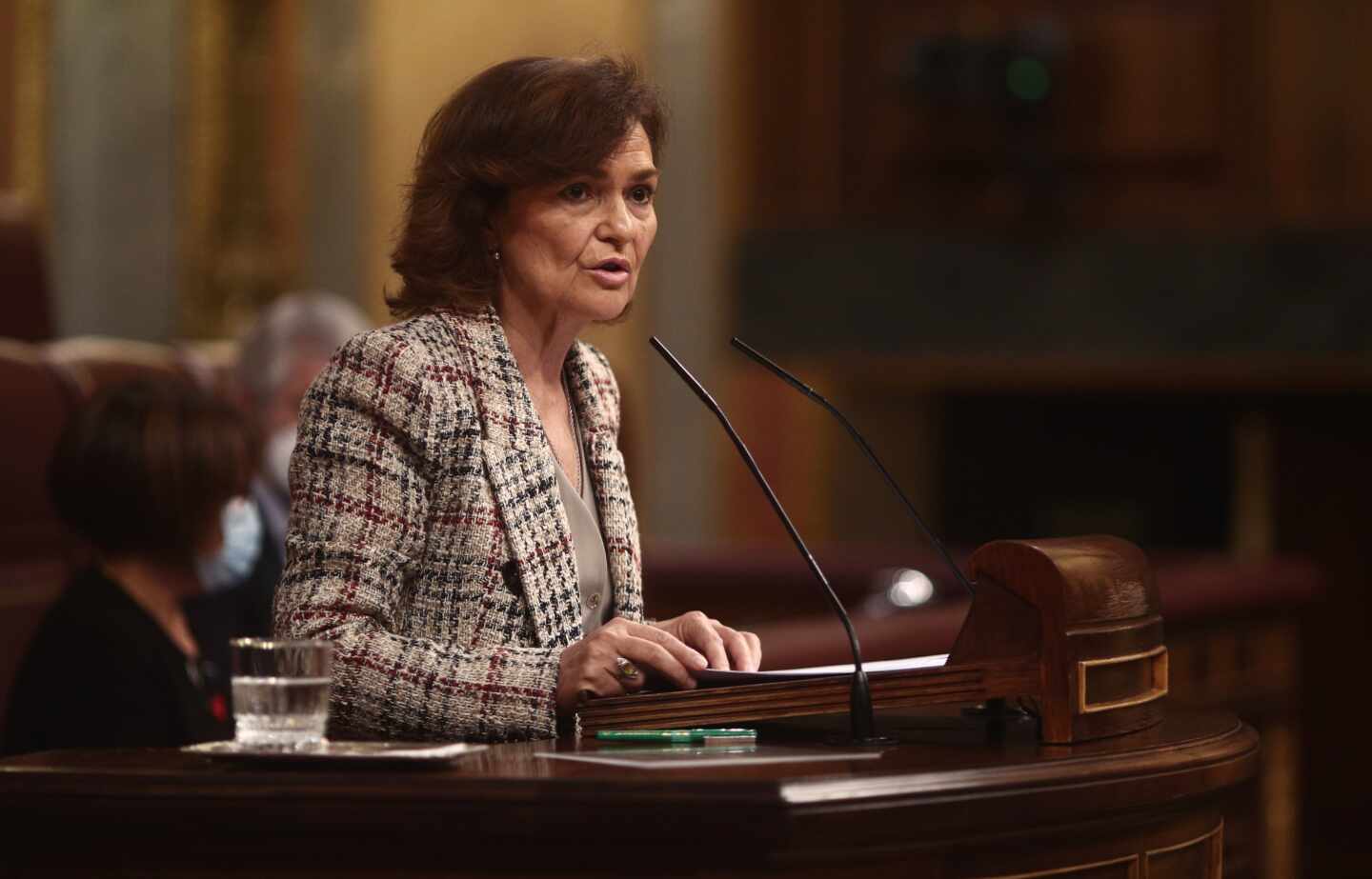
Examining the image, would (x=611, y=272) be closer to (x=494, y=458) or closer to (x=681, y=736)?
(x=494, y=458)

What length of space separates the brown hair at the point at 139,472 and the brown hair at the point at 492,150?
0.80 metres

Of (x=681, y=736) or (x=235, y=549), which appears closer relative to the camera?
(x=681, y=736)

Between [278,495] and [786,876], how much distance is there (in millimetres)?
2520

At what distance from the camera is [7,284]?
398 centimetres

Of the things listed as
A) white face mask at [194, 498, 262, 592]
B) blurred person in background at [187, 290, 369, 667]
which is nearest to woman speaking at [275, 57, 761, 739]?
white face mask at [194, 498, 262, 592]

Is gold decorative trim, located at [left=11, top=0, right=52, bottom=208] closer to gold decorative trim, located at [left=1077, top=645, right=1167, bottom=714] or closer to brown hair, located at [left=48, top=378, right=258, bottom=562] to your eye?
brown hair, located at [left=48, top=378, right=258, bottom=562]

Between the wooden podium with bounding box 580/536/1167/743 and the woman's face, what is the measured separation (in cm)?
40

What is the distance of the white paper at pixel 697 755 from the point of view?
1.63 meters

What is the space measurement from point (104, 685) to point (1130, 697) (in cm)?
127

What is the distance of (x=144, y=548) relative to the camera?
2.78 metres

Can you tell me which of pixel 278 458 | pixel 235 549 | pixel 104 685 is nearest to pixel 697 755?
pixel 104 685

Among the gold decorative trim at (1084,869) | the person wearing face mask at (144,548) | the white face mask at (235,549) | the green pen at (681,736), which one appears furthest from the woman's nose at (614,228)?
the white face mask at (235,549)

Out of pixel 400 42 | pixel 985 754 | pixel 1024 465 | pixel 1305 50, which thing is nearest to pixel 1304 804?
pixel 1024 465

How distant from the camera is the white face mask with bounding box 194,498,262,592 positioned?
3064 millimetres
